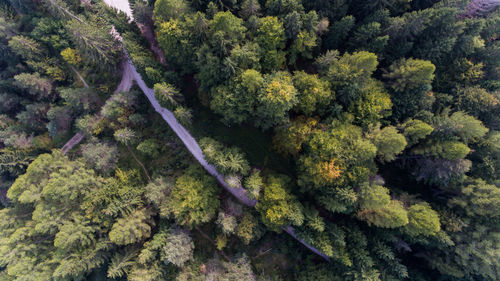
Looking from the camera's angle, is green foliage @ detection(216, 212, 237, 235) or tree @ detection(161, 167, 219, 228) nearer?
tree @ detection(161, 167, 219, 228)

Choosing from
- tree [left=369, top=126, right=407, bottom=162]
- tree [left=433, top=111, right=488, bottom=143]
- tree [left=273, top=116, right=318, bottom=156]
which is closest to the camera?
tree [left=369, top=126, right=407, bottom=162]

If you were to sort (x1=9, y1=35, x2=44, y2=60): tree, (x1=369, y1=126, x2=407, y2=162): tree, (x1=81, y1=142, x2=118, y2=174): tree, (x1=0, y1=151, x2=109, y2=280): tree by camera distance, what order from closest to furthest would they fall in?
1. (x1=369, y1=126, x2=407, y2=162): tree
2. (x1=0, y1=151, x2=109, y2=280): tree
3. (x1=81, y1=142, x2=118, y2=174): tree
4. (x1=9, y1=35, x2=44, y2=60): tree

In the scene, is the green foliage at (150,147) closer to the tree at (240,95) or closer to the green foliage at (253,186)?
the tree at (240,95)

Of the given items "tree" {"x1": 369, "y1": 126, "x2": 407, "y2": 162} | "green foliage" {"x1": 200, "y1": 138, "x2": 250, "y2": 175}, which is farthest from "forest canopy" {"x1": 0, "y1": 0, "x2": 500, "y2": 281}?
"green foliage" {"x1": 200, "y1": 138, "x2": 250, "y2": 175}

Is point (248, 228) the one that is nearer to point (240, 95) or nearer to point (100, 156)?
point (240, 95)

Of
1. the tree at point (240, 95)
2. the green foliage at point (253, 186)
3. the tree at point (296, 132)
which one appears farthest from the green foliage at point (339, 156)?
the tree at point (240, 95)

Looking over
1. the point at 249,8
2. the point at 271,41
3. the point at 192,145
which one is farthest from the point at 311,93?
the point at 192,145

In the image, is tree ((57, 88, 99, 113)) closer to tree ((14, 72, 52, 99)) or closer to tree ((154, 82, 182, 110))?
tree ((14, 72, 52, 99))
